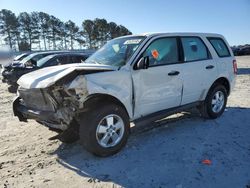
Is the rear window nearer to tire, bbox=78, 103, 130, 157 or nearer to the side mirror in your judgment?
the side mirror

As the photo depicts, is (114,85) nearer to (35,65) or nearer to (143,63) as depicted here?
(143,63)

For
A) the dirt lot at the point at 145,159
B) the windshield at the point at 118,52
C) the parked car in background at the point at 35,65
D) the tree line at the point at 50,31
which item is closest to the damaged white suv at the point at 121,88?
the windshield at the point at 118,52

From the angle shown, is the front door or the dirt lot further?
the front door

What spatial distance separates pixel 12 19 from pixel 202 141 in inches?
2287

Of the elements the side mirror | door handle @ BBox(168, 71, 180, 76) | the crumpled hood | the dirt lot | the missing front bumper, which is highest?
the side mirror

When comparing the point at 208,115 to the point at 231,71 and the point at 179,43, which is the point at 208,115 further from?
the point at 179,43

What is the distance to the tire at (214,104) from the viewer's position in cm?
649

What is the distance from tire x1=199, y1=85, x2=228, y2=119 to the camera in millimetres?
6491

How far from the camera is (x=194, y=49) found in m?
6.15

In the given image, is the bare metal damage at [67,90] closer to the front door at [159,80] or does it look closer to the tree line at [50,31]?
the front door at [159,80]

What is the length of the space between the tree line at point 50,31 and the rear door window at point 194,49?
5134 cm

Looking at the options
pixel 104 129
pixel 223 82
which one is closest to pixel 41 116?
pixel 104 129

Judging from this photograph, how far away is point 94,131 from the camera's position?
4340 mm

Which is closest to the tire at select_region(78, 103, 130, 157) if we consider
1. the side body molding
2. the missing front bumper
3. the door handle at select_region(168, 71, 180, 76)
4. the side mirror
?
the side body molding
